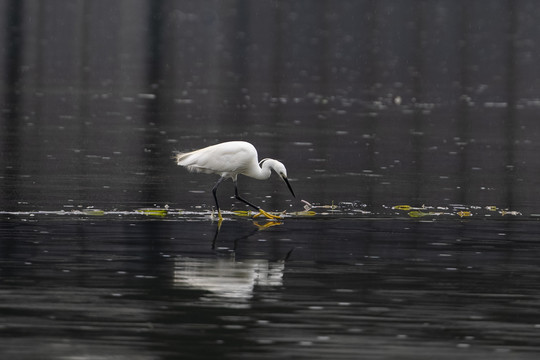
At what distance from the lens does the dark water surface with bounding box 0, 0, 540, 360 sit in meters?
12.4

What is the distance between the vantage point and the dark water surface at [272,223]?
12.4 meters

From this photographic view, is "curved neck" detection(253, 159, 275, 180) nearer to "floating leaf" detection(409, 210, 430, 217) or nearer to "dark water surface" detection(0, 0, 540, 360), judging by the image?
"dark water surface" detection(0, 0, 540, 360)

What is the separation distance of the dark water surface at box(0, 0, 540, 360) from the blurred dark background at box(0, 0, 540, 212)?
0.42ft

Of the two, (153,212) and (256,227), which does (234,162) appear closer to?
(153,212)

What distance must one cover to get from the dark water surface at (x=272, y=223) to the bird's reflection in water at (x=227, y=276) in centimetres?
3

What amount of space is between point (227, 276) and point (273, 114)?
2464cm

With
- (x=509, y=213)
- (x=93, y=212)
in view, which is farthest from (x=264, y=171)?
(x=509, y=213)

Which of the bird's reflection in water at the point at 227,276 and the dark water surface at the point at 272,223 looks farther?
the bird's reflection in water at the point at 227,276

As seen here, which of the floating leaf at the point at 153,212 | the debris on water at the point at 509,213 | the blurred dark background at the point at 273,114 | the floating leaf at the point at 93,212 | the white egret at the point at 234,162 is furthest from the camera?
the blurred dark background at the point at 273,114

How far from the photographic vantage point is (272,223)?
19406mm

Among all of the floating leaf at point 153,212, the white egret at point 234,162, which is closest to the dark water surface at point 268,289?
the floating leaf at point 153,212

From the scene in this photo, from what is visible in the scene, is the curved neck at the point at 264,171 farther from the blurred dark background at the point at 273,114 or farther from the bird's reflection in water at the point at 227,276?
the bird's reflection in water at the point at 227,276

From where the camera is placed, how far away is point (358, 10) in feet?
480

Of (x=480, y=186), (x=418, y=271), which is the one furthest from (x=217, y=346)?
(x=480, y=186)
